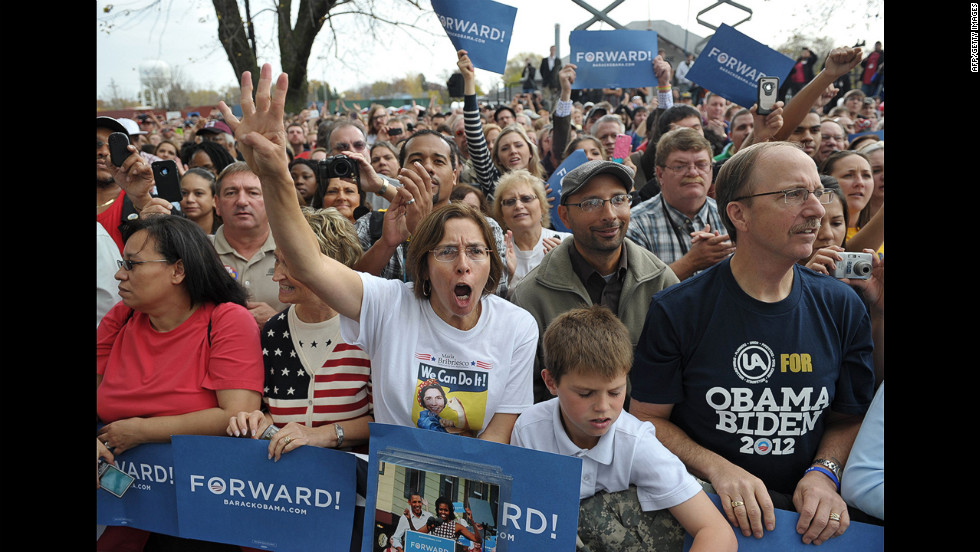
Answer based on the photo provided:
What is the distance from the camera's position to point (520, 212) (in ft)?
13.6

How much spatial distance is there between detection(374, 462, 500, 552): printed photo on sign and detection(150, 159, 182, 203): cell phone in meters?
2.63

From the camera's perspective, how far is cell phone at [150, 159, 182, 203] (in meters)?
3.96

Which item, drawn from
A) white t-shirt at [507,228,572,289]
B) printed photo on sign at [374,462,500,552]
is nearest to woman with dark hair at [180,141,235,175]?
white t-shirt at [507,228,572,289]

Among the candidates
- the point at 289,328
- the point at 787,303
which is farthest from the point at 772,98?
the point at 289,328

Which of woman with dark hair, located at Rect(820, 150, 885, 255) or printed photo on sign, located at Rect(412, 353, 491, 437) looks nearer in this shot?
printed photo on sign, located at Rect(412, 353, 491, 437)

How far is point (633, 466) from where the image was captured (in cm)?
221

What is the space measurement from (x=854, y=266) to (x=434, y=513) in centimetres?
184

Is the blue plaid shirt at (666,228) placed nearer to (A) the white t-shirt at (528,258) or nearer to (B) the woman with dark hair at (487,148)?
(A) the white t-shirt at (528,258)

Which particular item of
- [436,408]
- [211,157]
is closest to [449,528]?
[436,408]

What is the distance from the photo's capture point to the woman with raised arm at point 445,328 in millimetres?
2500

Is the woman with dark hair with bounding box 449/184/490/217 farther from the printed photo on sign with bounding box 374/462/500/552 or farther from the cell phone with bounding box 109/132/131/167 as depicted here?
the printed photo on sign with bounding box 374/462/500/552

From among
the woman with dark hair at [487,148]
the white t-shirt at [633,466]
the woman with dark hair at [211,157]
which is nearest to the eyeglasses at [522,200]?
the woman with dark hair at [487,148]

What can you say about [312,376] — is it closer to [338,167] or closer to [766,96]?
[338,167]
